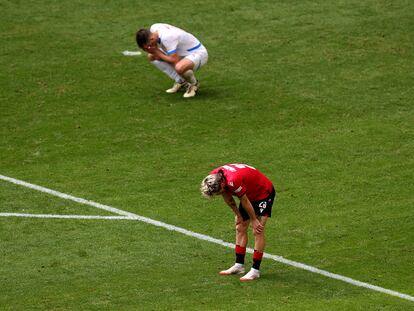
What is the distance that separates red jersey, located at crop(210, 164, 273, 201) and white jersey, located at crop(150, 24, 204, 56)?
25.5ft

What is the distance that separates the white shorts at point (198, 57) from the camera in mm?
20531

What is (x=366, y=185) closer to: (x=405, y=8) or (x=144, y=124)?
(x=144, y=124)

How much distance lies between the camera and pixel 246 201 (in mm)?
12703

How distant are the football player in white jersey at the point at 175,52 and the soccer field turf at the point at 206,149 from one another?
52cm

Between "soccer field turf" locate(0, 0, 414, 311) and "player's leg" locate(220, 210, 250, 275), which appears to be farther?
"player's leg" locate(220, 210, 250, 275)

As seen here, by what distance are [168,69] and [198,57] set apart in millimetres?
687

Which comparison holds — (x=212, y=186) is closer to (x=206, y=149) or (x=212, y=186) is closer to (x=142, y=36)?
(x=206, y=149)

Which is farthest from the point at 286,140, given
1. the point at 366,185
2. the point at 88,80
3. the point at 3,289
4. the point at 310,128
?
the point at 3,289

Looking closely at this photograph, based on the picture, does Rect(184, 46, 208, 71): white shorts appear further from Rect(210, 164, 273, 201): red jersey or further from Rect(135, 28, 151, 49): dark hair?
Rect(210, 164, 273, 201): red jersey

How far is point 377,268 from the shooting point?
13.3m

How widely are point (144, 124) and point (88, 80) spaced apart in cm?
289

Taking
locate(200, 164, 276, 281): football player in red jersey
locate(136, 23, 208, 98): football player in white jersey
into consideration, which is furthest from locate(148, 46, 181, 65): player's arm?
locate(200, 164, 276, 281): football player in red jersey

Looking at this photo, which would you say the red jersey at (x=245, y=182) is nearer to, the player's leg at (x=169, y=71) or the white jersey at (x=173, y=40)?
the white jersey at (x=173, y=40)

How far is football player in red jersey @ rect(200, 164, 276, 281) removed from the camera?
41.1ft
